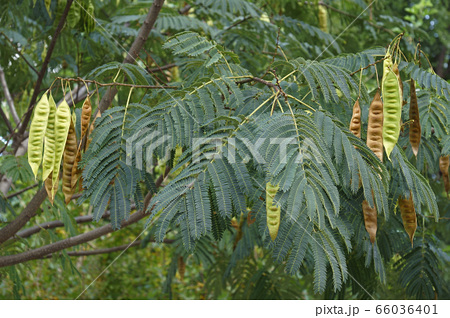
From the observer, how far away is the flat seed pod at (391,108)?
195 centimetres

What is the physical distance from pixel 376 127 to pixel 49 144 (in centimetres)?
142

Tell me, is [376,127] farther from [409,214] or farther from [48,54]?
[48,54]

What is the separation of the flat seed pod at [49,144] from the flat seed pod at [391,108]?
1420 millimetres

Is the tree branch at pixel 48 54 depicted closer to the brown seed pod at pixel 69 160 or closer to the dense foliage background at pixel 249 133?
the dense foliage background at pixel 249 133

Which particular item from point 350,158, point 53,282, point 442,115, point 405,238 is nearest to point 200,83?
point 350,158

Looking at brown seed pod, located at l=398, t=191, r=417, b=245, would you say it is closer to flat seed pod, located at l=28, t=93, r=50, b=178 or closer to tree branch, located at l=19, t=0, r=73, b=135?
flat seed pod, located at l=28, t=93, r=50, b=178

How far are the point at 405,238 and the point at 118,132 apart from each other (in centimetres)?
227

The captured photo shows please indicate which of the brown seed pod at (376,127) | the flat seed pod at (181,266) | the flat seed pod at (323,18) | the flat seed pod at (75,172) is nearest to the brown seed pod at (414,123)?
the brown seed pod at (376,127)

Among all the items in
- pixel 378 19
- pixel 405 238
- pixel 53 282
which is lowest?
pixel 53 282

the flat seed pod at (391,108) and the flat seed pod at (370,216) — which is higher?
the flat seed pod at (391,108)

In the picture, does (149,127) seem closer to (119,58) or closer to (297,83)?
(297,83)

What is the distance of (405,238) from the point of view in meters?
3.40

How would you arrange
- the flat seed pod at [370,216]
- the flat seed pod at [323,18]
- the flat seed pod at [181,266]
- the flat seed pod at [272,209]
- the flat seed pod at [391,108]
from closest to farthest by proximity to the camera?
the flat seed pod at [272,209], the flat seed pod at [391,108], the flat seed pod at [370,216], the flat seed pod at [181,266], the flat seed pod at [323,18]

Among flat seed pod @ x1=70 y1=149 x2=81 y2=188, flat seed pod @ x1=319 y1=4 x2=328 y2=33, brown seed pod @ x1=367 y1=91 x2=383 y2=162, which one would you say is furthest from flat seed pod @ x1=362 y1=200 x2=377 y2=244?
flat seed pod @ x1=319 y1=4 x2=328 y2=33
